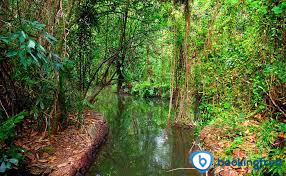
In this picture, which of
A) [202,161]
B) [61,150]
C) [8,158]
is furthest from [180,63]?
[8,158]

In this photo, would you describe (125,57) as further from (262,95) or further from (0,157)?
(0,157)

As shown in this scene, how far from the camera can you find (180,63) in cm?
774

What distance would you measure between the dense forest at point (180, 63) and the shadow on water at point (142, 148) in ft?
2.42

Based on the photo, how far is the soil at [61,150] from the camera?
14.0ft

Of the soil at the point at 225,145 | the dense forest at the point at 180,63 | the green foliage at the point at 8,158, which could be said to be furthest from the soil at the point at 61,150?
the soil at the point at 225,145

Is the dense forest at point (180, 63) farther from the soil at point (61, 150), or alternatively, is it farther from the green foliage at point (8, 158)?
the soil at point (61, 150)

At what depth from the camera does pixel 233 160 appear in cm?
407

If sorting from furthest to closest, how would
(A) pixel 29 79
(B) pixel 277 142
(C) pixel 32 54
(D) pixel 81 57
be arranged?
(D) pixel 81 57
(A) pixel 29 79
(B) pixel 277 142
(C) pixel 32 54

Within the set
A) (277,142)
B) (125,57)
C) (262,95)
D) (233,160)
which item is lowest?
(233,160)

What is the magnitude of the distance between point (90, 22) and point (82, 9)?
49cm

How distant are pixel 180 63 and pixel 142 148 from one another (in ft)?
9.49

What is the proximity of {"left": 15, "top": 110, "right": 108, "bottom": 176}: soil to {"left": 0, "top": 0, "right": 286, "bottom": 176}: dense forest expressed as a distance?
0.67 feet

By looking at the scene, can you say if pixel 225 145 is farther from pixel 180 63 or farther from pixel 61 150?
pixel 180 63

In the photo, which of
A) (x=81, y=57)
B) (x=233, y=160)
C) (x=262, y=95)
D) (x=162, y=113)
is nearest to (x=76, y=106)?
(x=81, y=57)
